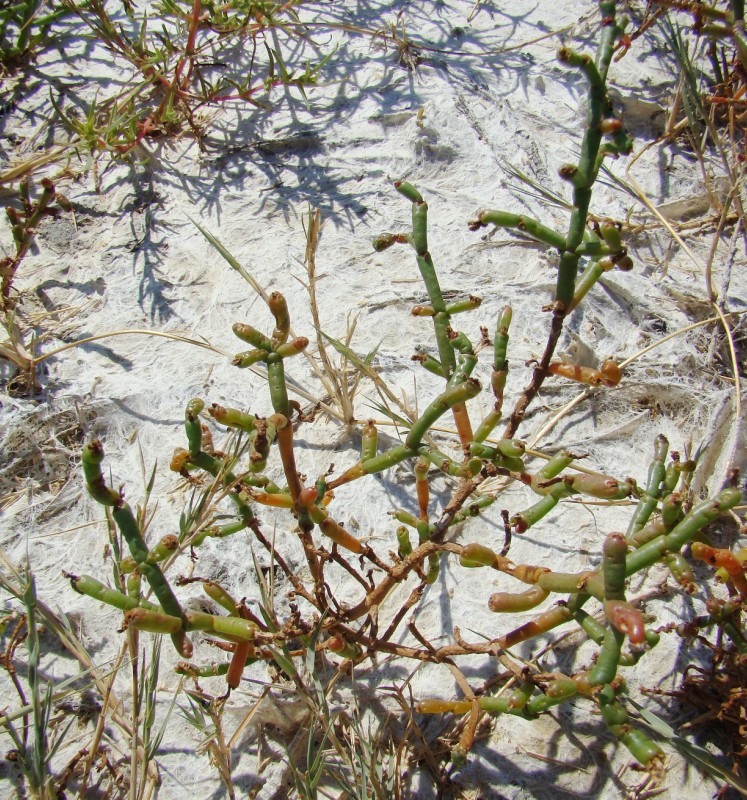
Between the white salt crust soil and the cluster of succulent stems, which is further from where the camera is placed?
the white salt crust soil

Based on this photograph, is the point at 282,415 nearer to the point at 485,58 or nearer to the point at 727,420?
the point at 727,420

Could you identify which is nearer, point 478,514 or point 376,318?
point 478,514

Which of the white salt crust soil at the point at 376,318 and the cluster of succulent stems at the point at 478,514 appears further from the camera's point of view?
the white salt crust soil at the point at 376,318

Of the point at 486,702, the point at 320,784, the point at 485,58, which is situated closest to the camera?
the point at 486,702

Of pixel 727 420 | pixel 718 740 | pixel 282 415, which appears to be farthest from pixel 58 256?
pixel 718 740
